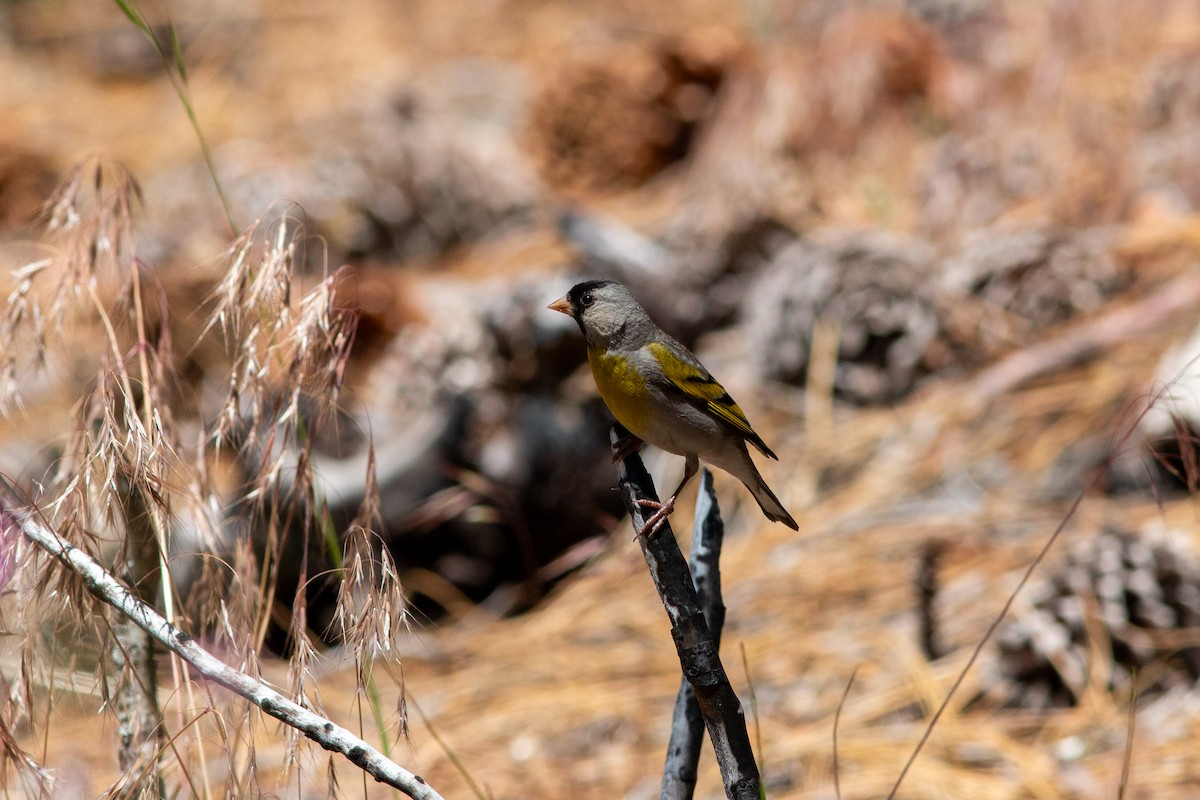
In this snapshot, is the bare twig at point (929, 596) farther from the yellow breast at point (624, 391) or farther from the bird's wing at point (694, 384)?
the yellow breast at point (624, 391)

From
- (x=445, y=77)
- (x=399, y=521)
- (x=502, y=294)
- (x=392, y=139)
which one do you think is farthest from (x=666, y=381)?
(x=445, y=77)

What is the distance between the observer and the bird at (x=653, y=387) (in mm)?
2264

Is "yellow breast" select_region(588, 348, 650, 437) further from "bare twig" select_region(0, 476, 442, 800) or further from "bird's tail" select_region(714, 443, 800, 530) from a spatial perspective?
"bare twig" select_region(0, 476, 442, 800)

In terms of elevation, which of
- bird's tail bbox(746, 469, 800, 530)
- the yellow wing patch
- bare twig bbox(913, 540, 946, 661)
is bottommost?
bare twig bbox(913, 540, 946, 661)

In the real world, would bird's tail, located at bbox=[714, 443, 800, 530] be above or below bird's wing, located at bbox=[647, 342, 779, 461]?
below

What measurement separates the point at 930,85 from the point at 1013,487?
387cm

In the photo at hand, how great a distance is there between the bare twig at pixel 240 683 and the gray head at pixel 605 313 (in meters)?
1.24

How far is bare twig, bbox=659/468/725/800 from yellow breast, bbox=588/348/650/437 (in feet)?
1.59

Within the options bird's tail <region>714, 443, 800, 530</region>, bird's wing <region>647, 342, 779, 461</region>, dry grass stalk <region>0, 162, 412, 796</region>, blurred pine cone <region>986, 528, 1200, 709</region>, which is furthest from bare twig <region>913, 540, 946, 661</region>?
dry grass stalk <region>0, 162, 412, 796</region>

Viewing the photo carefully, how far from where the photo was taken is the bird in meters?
2.26

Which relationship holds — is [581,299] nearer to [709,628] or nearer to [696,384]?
[696,384]

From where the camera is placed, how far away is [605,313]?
236 cm

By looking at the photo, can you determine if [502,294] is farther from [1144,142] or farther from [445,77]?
[445,77]

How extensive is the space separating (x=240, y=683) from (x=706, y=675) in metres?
0.61
